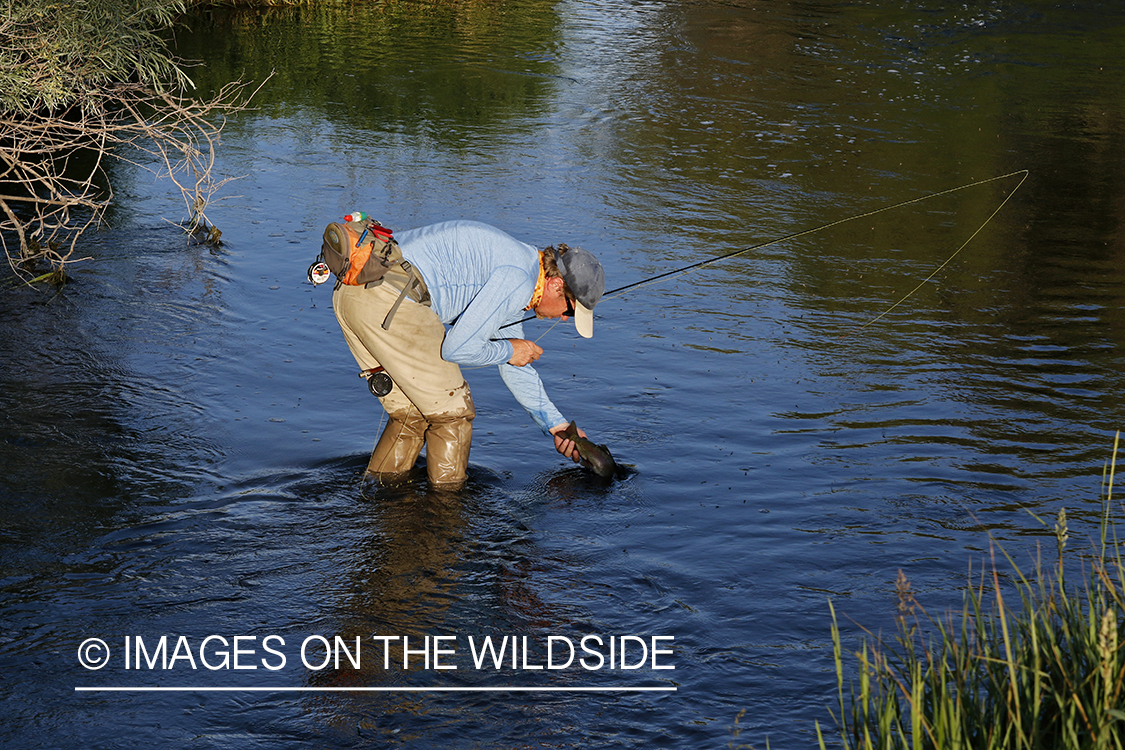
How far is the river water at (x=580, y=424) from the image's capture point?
4.39 m

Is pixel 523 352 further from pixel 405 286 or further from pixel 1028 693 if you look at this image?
pixel 1028 693

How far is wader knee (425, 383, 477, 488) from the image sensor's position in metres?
5.68

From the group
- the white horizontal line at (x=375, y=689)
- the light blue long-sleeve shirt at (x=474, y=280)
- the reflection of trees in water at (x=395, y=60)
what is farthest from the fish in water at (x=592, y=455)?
the reflection of trees in water at (x=395, y=60)

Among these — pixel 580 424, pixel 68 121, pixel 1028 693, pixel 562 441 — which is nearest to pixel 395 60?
pixel 68 121

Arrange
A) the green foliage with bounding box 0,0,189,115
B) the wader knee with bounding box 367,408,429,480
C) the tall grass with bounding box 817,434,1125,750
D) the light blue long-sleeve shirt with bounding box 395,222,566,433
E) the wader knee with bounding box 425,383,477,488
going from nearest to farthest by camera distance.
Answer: the tall grass with bounding box 817,434,1125,750, the light blue long-sleeve shirt with bounding box 395,222,566,433, the wader knee with bounding box 425,383,477,488, the wader knee with bounding box 367,408,429,480, the green foliage with bounding box 0,0,189,115

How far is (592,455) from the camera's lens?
20.0ft

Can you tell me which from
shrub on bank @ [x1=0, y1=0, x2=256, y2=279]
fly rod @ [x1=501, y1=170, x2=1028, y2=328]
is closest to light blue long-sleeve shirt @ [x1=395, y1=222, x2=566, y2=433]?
fly rod @ [x1=501, y1=170, x2=1028, y2=328]

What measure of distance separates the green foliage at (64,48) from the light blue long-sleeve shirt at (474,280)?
11.6ft

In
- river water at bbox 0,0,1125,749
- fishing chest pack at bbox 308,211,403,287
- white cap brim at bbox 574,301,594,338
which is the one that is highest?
Result: fishing chest pack at bbox 308,211,403,287

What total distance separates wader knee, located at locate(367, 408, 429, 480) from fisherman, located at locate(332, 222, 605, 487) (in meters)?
0.22

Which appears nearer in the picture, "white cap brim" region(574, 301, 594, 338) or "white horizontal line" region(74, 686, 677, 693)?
"white horizontal line" region(74, 686, 677, 693)

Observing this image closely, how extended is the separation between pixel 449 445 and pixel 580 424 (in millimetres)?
1365

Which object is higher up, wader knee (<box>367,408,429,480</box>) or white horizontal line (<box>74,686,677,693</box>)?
wader knee (<box>367,408,429,480</box>)

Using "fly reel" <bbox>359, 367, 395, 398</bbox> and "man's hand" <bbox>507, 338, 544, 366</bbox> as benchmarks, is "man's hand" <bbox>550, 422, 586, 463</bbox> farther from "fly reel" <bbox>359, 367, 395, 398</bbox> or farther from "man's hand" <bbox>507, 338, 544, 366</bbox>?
"fly reel" <bbox>359, 367, 395, 398</bbox>
